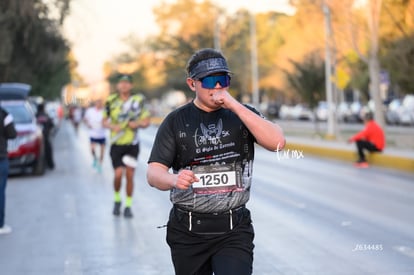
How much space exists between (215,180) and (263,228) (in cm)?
594

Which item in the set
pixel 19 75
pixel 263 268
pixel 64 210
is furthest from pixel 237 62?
pixel 263 268

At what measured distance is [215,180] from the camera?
450 centimetres

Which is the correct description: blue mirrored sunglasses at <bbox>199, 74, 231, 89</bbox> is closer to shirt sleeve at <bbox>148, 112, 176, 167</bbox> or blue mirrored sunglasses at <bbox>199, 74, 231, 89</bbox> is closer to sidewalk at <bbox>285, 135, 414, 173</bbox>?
shirt sleeve at <bbox>148, 112, 176, 167</bbox>

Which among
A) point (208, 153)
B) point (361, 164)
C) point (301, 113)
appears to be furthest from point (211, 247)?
point (301, 113)

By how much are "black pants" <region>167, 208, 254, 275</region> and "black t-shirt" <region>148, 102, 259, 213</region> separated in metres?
0.12

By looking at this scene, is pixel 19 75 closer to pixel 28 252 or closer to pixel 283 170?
pixel 283 170

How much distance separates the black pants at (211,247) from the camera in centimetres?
449

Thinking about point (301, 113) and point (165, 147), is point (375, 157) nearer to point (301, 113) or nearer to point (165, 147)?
point (165, 147)

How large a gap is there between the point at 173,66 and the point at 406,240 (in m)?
67.6

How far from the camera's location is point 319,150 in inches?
1025

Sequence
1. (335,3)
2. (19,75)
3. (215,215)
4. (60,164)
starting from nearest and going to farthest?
(215,215)
(60,164)
(335,3)
(19,75)

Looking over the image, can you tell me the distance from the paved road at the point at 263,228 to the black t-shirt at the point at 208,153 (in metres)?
0.47

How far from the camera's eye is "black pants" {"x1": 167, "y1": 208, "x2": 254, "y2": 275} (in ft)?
14.7

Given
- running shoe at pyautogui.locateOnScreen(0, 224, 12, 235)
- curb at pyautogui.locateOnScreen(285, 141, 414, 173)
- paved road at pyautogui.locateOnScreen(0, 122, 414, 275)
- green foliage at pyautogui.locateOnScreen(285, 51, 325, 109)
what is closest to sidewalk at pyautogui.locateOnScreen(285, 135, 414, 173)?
curb at pyautogui.locateOnScreen(285, 141, 414, 173)
